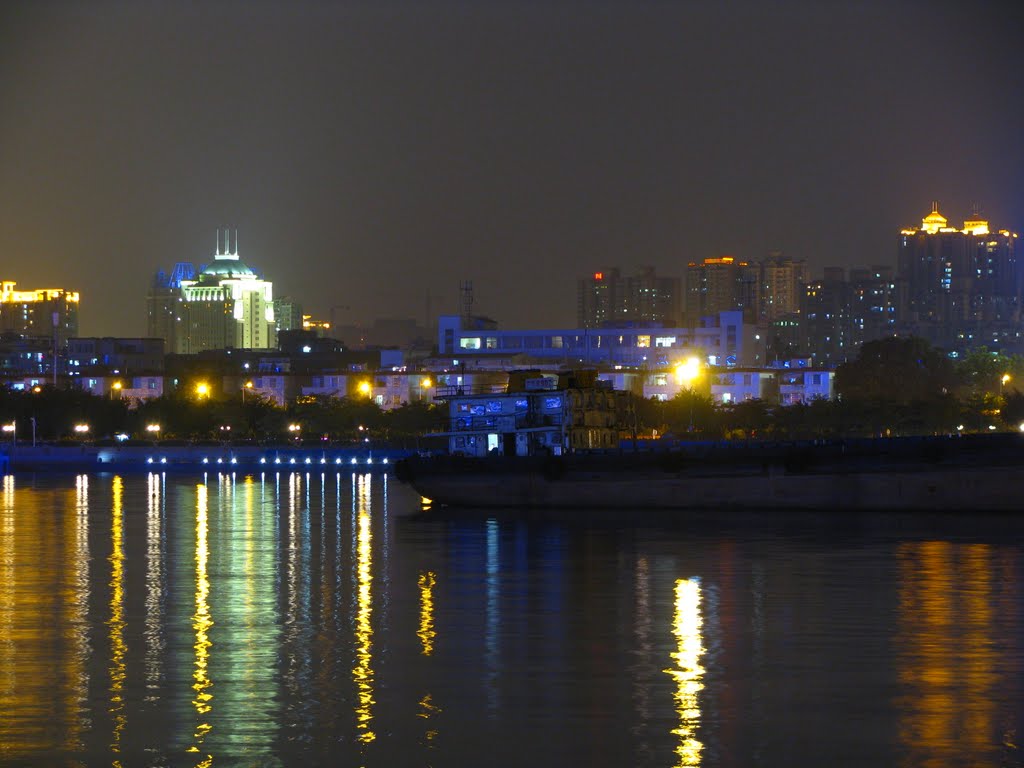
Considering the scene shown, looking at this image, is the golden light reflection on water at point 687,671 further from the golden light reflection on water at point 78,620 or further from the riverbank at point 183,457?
the riverbank at point 183,457

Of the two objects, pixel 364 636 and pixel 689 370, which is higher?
pixel 689 370

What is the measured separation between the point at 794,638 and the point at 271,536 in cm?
2698

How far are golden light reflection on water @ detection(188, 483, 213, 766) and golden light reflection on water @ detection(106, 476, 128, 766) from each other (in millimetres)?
1050

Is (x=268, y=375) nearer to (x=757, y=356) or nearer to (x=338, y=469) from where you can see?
(x=757, y=356)

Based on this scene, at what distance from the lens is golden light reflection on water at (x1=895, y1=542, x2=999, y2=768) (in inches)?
864

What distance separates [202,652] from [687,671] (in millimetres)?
8362

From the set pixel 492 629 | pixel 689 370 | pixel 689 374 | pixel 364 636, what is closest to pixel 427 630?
pixel 492 629

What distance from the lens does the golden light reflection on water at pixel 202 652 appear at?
22.4 m

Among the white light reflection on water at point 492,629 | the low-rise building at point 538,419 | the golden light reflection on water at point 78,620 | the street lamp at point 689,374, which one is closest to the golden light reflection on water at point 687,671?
the white light reflection on water at point 492,629

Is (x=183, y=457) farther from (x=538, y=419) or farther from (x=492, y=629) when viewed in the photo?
(x=492, y=629)

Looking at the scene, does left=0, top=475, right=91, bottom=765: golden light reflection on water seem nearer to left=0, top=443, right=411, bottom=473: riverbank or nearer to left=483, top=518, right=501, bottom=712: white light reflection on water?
left=483, top=518, right=501, bottom=712: white light reflection on water

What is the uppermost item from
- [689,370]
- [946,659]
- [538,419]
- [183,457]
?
[689,370]

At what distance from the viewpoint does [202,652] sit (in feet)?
93.6

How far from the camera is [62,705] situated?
2409cm
